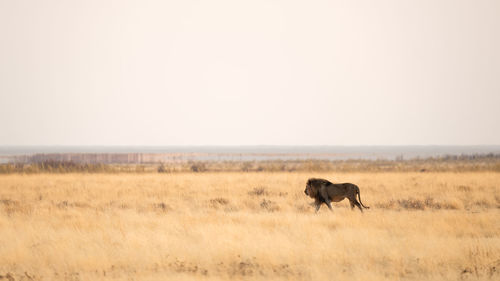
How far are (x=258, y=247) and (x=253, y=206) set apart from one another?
770 cm

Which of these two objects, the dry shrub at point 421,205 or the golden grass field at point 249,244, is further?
the dry shrub at point 421,205

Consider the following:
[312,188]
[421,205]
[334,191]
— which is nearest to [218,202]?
[312,188]

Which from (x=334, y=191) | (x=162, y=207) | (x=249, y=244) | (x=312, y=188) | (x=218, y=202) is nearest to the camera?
(x=249, y=244)

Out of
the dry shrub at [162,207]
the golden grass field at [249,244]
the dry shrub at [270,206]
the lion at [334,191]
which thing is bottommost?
the dry shrub at [162,207]

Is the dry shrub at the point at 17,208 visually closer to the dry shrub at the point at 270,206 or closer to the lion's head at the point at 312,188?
the dry shrub at the point at 270,206

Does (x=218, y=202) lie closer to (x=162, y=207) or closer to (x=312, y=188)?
(x=162, y=207)

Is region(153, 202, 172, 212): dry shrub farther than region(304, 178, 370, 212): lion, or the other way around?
region(153, 202, 172, 212): dry shrub

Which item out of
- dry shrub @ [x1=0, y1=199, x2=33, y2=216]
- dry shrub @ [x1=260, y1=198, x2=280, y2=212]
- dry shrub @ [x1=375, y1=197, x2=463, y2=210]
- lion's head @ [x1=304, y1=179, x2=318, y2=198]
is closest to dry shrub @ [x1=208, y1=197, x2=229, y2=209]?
dry shrub @ [x1=260, y1=198, x2=280, y2=212]

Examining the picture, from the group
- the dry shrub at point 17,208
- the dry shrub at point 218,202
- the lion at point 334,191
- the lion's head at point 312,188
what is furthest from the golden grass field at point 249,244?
the lion's head at point 312,188

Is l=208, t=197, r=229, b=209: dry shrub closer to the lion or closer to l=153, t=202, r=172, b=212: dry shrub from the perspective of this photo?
l=153, t=202, r=172, b=212: dry shrub

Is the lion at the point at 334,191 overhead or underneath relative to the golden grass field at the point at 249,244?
overhead

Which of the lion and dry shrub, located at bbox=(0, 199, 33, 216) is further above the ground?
the lion

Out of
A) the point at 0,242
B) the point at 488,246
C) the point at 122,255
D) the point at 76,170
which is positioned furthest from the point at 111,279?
the point at 76,170

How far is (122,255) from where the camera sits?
27.3 feet
